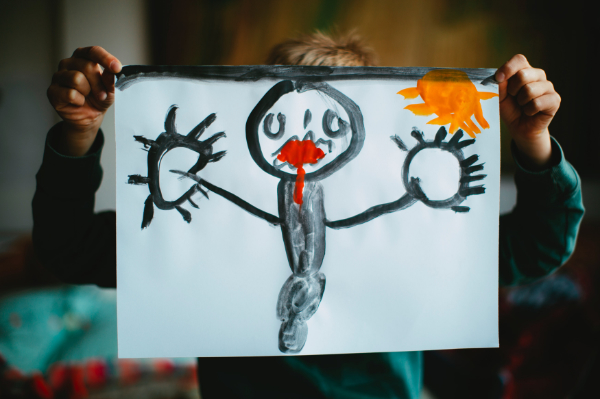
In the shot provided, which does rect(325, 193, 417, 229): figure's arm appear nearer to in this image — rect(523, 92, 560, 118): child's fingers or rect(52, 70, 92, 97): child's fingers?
rect(523, 92, 560, 118): child's fingers

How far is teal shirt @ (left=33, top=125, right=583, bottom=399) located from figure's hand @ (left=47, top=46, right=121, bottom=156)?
24mm

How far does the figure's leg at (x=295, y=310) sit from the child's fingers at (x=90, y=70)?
39cm

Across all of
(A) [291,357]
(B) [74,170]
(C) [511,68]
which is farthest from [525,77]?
(B) [74,170]

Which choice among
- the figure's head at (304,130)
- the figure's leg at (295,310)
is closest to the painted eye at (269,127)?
the figure's head at (304,130)

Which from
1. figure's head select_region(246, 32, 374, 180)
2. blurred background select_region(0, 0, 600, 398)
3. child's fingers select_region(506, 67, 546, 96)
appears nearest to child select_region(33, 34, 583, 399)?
child's fingers select_region(506, 67, 546, 96)

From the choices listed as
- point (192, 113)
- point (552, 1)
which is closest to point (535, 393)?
point (192, 113)

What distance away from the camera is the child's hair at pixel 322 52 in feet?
1.79

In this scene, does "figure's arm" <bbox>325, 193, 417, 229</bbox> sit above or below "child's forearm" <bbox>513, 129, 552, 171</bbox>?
below

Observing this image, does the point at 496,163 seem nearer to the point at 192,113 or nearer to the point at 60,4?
the point at 192,113

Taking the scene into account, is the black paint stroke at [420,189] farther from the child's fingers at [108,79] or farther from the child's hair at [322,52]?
the child's fingers at [108,79]

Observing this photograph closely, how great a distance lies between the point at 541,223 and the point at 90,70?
2.40 feet

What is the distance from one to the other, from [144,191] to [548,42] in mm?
1779

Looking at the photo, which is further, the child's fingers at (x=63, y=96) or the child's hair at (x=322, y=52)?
the child's hair at (x=322, y=52)

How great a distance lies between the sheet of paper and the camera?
46 cm
